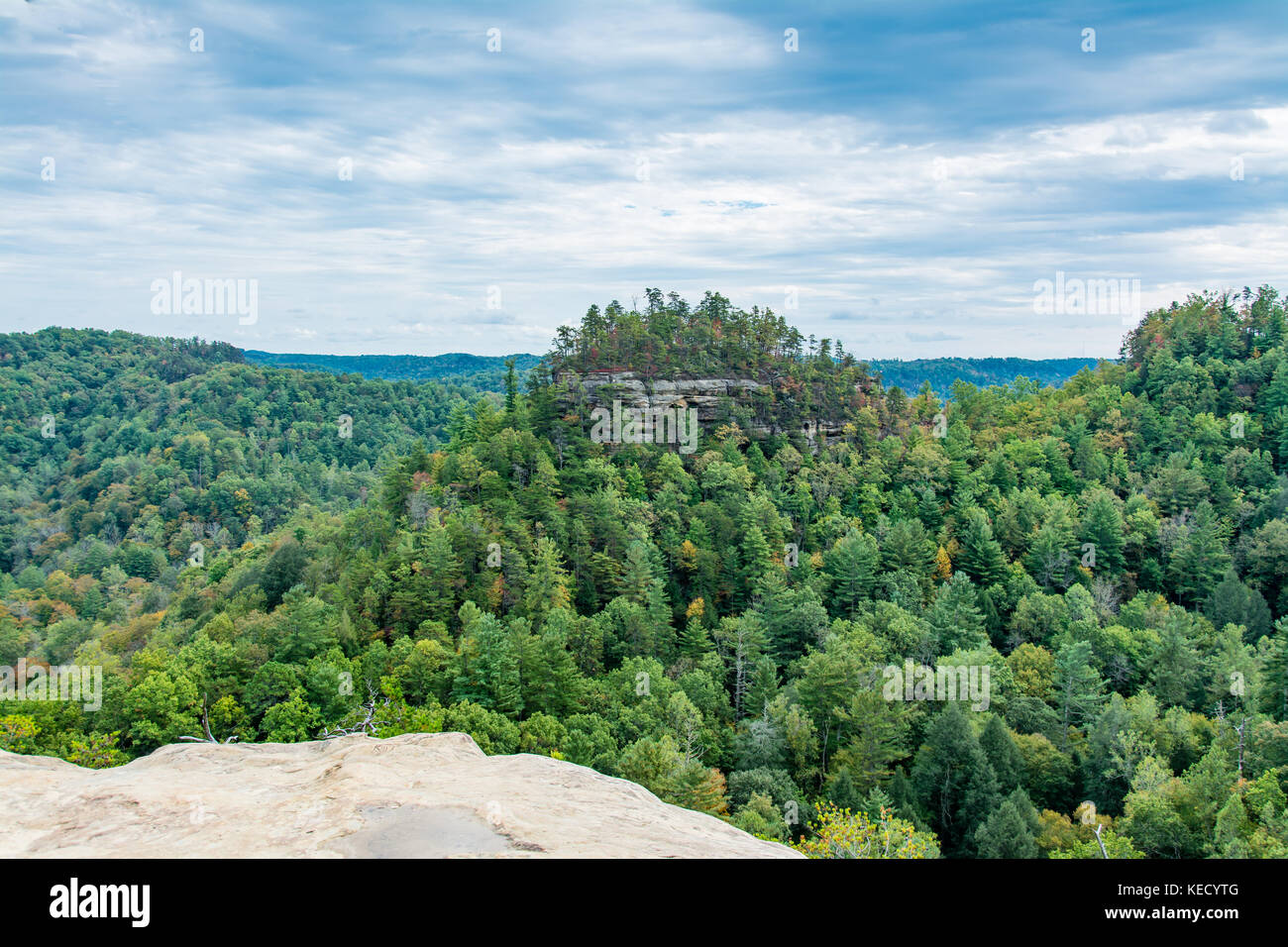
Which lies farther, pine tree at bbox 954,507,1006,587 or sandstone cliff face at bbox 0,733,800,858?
pine tree at bbox 954,507,1006,587

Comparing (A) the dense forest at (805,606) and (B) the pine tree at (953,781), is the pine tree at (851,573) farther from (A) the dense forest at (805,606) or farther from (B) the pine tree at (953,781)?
(B) the pine tree at (953,781)

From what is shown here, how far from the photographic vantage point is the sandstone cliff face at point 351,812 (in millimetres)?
10195

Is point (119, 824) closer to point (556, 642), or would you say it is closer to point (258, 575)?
point (556, 642)

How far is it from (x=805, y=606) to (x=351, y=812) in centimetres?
5378

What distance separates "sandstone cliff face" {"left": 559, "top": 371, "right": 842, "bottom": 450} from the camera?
82.5 metres

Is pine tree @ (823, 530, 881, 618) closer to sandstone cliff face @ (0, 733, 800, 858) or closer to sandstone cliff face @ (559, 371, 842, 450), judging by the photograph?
sandstone cliff face @ (559, 371, 842, 450)

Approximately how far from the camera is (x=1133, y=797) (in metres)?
35.5

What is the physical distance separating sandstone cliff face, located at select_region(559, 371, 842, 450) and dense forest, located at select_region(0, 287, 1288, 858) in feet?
4.57

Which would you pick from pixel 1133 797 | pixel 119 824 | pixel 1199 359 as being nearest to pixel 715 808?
pixel 1133 797

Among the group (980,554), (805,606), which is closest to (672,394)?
(805,606)

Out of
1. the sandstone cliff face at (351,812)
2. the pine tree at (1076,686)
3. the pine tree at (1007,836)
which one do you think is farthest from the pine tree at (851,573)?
the sandstone cliff face at (351,812)

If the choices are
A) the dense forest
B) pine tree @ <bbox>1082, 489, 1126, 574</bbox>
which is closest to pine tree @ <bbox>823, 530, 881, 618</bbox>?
the dense forest
